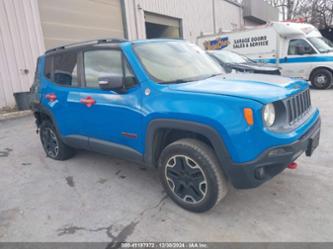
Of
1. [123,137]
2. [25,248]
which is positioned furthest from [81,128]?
[25,248]

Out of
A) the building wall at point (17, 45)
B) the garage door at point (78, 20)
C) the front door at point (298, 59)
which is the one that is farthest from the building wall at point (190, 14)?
the front door at point (298, 59)

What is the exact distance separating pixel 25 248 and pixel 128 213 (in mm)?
1012

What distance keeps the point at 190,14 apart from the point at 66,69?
1556cm

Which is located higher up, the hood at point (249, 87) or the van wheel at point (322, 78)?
the hood at point (249, 87)

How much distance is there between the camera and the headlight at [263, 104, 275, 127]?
2.45 m

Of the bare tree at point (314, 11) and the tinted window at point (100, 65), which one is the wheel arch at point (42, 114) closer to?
the tinted window at point (100, 65)

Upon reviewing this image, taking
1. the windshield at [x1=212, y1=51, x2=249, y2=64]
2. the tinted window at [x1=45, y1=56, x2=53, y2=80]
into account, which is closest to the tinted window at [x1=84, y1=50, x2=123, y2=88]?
the tinted window at [x1=45, y1=56, x2=53, y2=80]

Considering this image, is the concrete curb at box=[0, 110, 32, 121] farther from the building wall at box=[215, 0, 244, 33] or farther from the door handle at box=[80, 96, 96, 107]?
the building wall at box=[215, 0, 244, 33]

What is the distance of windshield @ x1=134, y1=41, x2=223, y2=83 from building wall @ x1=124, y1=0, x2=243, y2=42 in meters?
10.2

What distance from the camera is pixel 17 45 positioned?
9.05 meters

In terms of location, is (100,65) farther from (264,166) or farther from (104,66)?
(264,166)

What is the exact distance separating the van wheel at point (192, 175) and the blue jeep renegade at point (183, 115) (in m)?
0.01

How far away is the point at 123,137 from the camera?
3.29m

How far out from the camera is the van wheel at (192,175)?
265 centimetres
